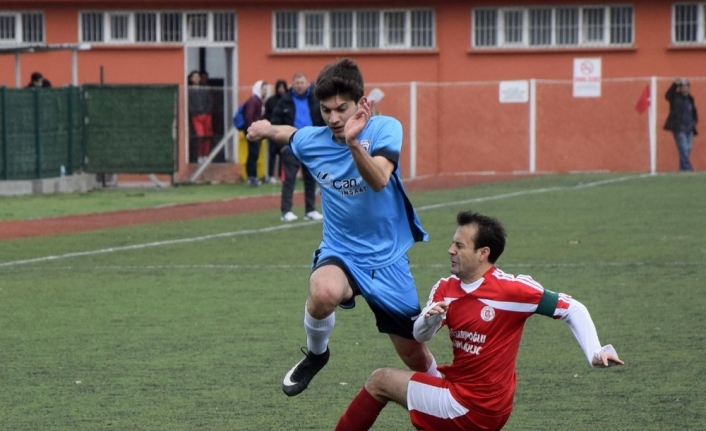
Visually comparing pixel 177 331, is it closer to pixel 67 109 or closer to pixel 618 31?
pixel 67 109

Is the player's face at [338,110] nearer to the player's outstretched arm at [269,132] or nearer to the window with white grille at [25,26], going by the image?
the player's outstretched arm at [269,132]

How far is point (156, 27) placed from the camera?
36.8m

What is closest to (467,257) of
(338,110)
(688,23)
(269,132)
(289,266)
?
(338,110)

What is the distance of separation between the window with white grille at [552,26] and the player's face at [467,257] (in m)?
30.2

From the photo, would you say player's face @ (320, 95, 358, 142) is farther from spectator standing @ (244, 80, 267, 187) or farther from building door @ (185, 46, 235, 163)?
building door @ (185, 46, 235, 163)

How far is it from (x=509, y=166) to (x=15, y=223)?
16550 millimetres

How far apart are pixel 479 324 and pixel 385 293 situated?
1.06 metres

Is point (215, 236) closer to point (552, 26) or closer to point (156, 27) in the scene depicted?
point (156, 27)

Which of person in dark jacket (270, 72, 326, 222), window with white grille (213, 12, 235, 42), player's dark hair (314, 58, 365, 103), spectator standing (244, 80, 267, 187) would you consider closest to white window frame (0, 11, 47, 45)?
window with white grille (213, 12, 235, 42)

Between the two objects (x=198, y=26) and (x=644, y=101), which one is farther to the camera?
(x=198, y=26)

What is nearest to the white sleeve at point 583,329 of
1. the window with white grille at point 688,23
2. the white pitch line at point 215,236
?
the white pitch line at point 215,236

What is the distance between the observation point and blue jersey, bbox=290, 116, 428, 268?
722 centimetres

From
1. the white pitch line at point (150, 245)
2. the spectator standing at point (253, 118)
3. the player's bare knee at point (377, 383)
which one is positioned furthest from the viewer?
the spectator standing at point (253, 118)

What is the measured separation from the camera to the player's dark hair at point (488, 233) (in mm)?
6309
